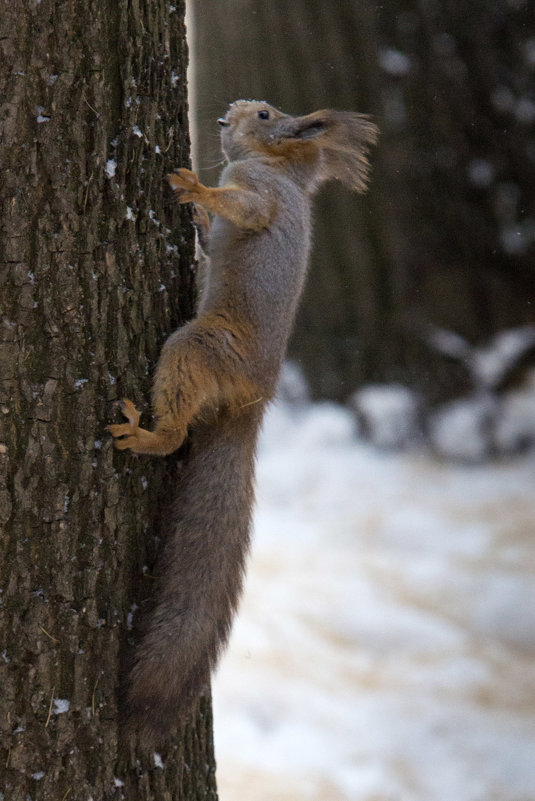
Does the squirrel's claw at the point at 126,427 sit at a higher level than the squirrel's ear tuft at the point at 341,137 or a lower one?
lower

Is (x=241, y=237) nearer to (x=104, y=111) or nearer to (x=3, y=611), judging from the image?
(x=104, y=111)

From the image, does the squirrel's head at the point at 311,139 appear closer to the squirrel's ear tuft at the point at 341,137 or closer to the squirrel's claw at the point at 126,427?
the squirrel's ear tuft at the point at 341,137

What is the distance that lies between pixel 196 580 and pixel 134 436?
1.31 ft

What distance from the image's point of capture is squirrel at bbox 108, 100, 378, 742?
227 centimetres

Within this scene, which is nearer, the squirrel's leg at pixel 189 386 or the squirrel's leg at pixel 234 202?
the squirrel's leg at pixel 189 386

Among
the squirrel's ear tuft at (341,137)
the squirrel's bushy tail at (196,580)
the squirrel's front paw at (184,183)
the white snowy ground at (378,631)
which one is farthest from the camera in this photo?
the white snowy ground at (378,631)

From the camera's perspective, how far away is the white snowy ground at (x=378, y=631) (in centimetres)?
376

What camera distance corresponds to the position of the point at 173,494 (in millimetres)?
2420

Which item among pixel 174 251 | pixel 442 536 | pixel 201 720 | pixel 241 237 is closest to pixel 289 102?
pixel 442 536

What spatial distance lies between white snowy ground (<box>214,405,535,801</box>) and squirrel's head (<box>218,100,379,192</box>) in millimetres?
2236

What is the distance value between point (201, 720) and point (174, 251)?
3.98 feet

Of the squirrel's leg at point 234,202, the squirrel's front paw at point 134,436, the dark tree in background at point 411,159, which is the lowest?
the squirrel's front paw at point 134,436

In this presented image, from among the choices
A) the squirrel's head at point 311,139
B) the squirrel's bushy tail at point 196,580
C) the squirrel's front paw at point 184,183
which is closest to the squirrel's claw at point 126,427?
the squirrel's bushy tail at point 196,580

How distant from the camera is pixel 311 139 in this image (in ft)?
10.2
